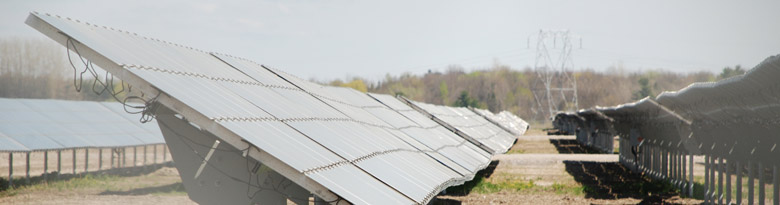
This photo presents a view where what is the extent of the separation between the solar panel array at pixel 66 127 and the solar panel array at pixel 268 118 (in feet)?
48.6

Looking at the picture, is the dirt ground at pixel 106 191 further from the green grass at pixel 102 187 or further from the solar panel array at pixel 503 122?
the solar panel array at pixel 503 122

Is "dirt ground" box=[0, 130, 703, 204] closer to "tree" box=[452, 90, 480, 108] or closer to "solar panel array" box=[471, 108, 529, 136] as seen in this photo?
"solar panel array" box=[471, 108, 529, 136]

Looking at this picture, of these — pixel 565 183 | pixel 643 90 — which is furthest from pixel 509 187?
pixel 643 90

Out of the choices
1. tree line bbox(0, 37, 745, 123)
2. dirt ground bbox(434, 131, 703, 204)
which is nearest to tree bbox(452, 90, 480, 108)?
tree line bbox(0, 37, 745, 123)

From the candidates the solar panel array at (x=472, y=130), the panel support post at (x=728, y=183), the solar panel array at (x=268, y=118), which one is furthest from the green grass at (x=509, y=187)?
the solar panel array at (x=268, y=118)

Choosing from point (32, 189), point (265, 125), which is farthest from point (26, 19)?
point (32, 189)

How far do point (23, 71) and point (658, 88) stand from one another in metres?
99.5

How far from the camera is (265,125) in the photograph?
622cm

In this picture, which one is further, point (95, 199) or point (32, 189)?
point (32, 189)

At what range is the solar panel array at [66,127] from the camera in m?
23.0

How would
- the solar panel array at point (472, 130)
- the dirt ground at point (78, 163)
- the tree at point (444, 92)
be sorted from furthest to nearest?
the tree at point (444, 92), the dirt ground at point (78, 163), the solar panel array at point (472, 130)

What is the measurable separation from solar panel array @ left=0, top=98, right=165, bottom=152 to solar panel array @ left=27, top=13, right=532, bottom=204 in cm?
1481

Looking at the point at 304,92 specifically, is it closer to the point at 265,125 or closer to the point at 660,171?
the point at 265,125

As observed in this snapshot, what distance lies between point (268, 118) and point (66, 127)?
21.6m
